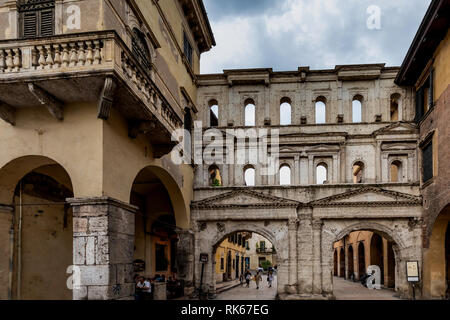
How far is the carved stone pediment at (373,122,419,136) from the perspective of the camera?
22078 mm

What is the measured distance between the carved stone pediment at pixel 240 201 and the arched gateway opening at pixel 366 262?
18.1ft

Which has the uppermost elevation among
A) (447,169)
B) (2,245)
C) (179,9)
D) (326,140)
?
(179,9)

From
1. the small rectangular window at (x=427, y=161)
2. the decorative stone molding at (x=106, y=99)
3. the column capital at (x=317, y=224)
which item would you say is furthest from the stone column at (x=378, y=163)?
the decorative stone molding at (x=106, y=99)

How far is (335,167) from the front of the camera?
2272cm

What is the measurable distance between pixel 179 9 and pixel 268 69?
6192 millimetres

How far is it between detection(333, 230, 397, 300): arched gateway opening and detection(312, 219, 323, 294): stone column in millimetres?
1873

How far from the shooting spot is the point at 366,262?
3136cm

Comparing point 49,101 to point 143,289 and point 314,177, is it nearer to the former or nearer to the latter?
point 143,289

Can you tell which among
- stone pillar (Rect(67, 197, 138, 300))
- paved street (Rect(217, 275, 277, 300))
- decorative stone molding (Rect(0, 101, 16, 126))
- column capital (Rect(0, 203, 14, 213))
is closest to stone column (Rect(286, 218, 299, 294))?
paved street (Rect(217, 275, 277, 300))

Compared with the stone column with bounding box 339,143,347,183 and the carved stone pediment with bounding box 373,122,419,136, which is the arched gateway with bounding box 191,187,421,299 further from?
the carved stone pediment with bounding box 373,122,419,136

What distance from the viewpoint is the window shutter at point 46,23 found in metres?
10.9

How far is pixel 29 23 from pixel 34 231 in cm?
596
